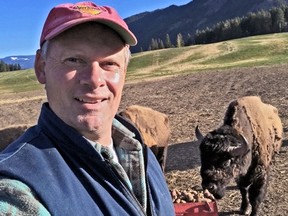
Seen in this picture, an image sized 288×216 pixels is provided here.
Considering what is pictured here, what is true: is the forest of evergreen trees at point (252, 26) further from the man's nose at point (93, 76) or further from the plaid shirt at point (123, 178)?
the man's nose at point (93, 76)

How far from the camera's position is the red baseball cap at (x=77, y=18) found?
1778mm

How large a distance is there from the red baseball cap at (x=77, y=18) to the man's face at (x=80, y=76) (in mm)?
47

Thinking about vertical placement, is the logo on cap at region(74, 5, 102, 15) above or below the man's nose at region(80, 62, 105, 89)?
above

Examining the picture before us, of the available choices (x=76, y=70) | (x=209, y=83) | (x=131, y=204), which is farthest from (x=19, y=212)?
(x=209, y=83)

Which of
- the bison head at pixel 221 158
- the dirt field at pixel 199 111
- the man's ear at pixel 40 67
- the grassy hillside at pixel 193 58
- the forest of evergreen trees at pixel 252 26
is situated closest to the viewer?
the man's ear at pixel 40 67

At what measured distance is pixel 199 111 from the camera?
1648 centimetres

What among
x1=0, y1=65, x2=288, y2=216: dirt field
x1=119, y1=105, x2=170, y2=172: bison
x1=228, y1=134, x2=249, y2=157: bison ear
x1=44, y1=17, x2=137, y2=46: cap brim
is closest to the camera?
x1=44, y1=17, x2=137, y2=46: cap brim

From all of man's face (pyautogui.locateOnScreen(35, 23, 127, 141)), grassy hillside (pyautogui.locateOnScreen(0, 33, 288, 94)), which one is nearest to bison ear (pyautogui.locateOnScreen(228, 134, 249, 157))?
man's face (pyautogui.locateOnScreen(35, 23, 127, 141))

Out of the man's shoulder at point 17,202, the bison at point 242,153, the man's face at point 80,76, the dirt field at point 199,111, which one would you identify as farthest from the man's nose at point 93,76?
the dirt field at point 199,111

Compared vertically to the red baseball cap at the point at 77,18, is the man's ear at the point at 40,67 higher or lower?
lower

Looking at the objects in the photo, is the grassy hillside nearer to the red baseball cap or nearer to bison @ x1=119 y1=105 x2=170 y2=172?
bison @ x1=119 y1=105 x2=170 y2=172

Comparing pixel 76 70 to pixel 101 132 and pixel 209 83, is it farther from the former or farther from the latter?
pixel 209 83

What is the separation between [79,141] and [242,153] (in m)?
5.38

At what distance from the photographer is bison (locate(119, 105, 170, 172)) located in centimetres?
938
